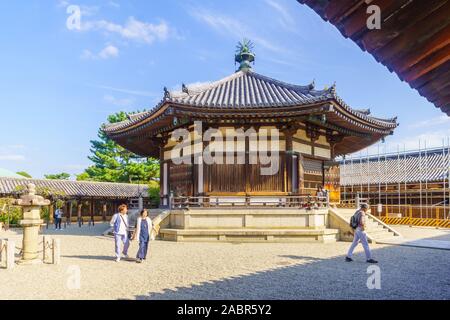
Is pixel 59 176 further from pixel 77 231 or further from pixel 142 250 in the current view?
pixel 142 250

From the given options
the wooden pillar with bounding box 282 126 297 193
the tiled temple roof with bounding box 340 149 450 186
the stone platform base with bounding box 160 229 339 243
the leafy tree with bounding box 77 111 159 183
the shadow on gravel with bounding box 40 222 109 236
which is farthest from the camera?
the leafy tree with bounding box 77 111 159 183

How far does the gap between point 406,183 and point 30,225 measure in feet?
101

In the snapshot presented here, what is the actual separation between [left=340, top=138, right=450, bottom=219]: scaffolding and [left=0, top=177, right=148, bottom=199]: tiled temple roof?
2210cm

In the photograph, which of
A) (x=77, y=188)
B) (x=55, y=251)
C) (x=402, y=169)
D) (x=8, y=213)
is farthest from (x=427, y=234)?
(x=77, y=188)

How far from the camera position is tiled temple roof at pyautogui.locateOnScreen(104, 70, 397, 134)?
15.3m

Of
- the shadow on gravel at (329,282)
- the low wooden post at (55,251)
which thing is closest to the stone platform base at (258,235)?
the shadow on gravel at (329,282)

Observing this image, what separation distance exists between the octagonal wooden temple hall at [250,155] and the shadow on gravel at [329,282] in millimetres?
4640

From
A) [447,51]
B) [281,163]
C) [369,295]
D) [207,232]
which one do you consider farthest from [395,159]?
[447,51]

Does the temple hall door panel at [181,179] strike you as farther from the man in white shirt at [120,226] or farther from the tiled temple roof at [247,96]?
the man in white shirt at [120,226]

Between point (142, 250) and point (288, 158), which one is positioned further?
point (288, 158)

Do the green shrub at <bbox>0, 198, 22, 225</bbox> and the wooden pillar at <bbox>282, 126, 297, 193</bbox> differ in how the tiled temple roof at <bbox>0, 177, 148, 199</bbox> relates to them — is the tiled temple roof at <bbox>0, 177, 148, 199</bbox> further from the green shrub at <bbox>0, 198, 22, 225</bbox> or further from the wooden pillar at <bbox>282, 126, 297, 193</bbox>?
the wooden pillar at <bbox>282, 126, 297, 193</bbox>

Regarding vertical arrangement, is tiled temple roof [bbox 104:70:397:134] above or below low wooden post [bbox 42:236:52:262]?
above

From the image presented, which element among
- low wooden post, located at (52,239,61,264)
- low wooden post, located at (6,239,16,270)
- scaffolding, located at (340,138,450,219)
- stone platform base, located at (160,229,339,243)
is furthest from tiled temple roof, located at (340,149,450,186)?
low wooden post, located at (6,239,16,270)

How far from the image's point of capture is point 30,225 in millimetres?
10391
